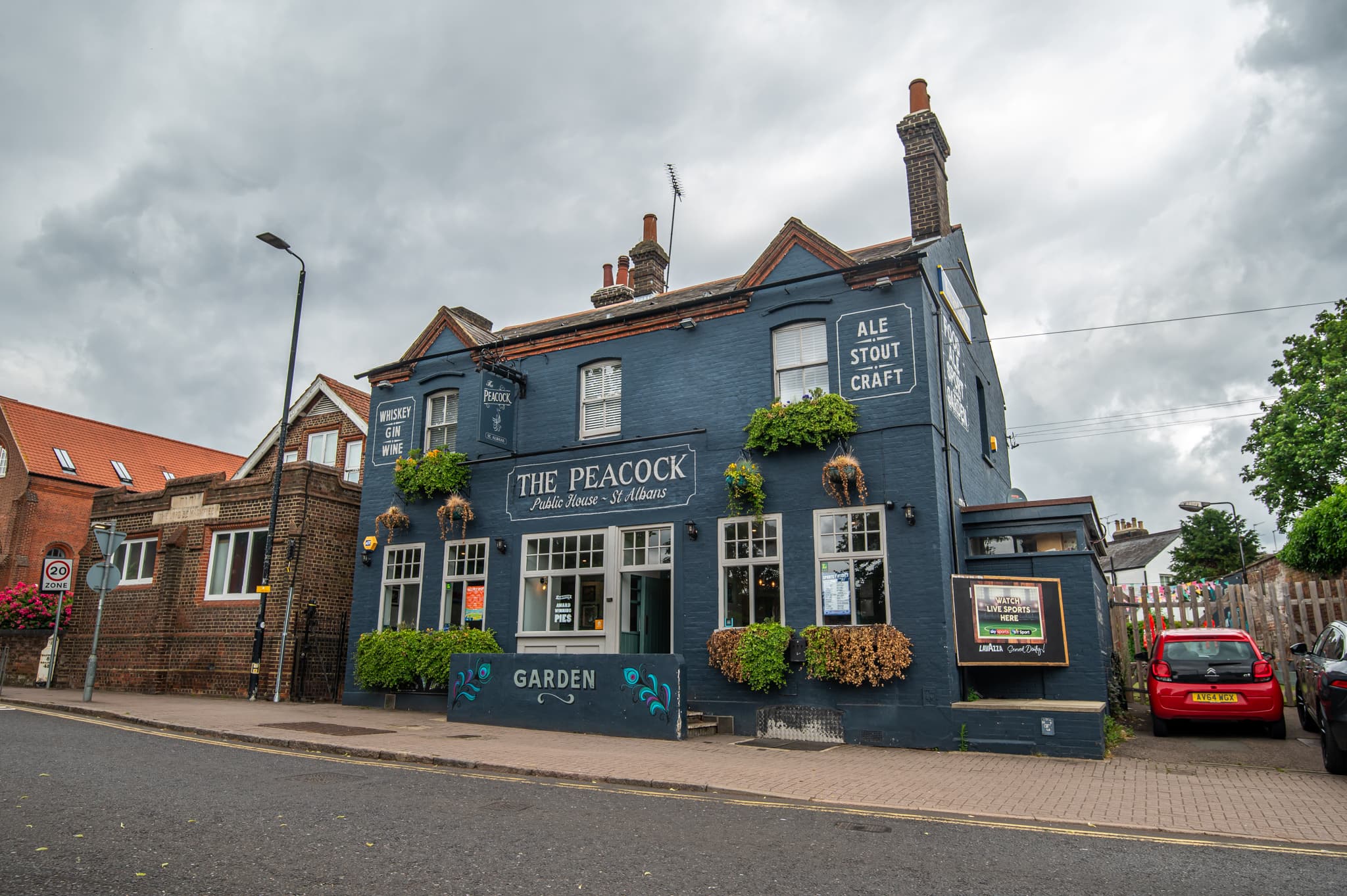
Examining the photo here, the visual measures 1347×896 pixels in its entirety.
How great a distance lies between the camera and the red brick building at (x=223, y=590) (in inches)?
744

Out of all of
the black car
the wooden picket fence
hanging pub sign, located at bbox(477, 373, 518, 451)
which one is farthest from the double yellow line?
the wooden picket fence

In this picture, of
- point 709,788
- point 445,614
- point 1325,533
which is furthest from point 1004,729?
point 1325,533

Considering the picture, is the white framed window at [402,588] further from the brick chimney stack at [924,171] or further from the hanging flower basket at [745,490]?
the brick chimney stack at [924,171]

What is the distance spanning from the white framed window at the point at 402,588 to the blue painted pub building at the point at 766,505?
2.0 inches

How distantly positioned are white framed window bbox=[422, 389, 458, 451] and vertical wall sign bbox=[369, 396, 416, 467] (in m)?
0.33

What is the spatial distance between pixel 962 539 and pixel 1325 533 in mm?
10067

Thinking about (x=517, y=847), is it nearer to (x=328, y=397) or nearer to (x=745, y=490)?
(x=745, y=490)

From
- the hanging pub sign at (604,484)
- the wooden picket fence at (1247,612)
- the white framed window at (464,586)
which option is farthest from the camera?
the white framed window at (464,586)

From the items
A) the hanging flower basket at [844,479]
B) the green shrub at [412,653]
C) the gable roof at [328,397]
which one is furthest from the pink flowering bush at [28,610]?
the hanging flower basket at [844,479]

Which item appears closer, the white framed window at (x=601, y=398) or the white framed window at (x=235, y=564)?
the white framed window at (x=601, y=398)

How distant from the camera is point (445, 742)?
11688mm

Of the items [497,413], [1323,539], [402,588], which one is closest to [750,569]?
[497,413]

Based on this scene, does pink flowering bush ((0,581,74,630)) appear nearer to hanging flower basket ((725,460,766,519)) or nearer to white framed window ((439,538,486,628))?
white framed window ((439,538,486,628))

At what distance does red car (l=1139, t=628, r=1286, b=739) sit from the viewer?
11.8 metres
